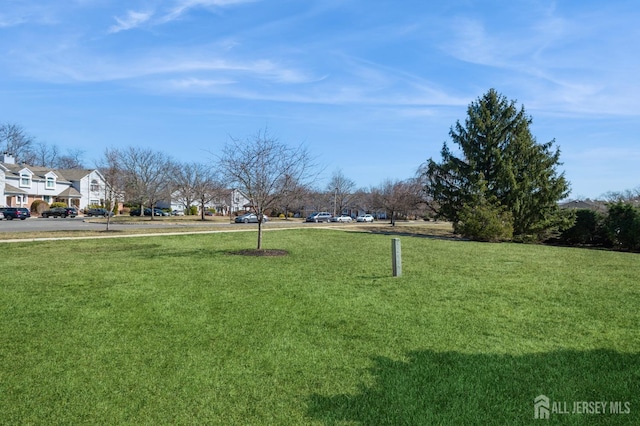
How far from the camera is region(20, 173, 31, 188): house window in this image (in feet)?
194

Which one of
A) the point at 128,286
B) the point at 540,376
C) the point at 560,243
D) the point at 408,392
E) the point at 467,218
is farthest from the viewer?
the point at 560,243

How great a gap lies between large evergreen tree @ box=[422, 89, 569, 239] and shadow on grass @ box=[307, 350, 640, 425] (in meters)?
22.8

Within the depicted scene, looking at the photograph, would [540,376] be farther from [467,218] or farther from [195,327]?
[467,218]

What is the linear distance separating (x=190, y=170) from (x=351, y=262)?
57484mm

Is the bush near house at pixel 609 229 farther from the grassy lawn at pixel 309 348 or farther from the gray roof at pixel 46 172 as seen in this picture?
the gray roof at pixel 46 172

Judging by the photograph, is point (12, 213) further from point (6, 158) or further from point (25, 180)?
point (6, 158)

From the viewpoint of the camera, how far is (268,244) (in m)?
18.5

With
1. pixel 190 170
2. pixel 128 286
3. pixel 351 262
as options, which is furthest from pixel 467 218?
pixel 190 170

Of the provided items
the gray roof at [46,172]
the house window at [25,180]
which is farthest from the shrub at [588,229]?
the house window at [25,180]

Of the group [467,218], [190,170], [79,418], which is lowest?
[79,418]

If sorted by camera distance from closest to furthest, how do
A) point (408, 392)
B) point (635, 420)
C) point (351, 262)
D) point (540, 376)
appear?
point (635, 420) < point (408, 392) < point (540, 376) < point (351, 262)

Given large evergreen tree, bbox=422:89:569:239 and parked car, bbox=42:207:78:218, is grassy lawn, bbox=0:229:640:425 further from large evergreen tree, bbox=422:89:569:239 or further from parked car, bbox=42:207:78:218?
parked car, bbox=42:207:78:218

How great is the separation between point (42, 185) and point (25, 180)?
10.7 ft

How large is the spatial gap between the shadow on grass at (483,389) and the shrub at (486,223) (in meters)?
22.0
